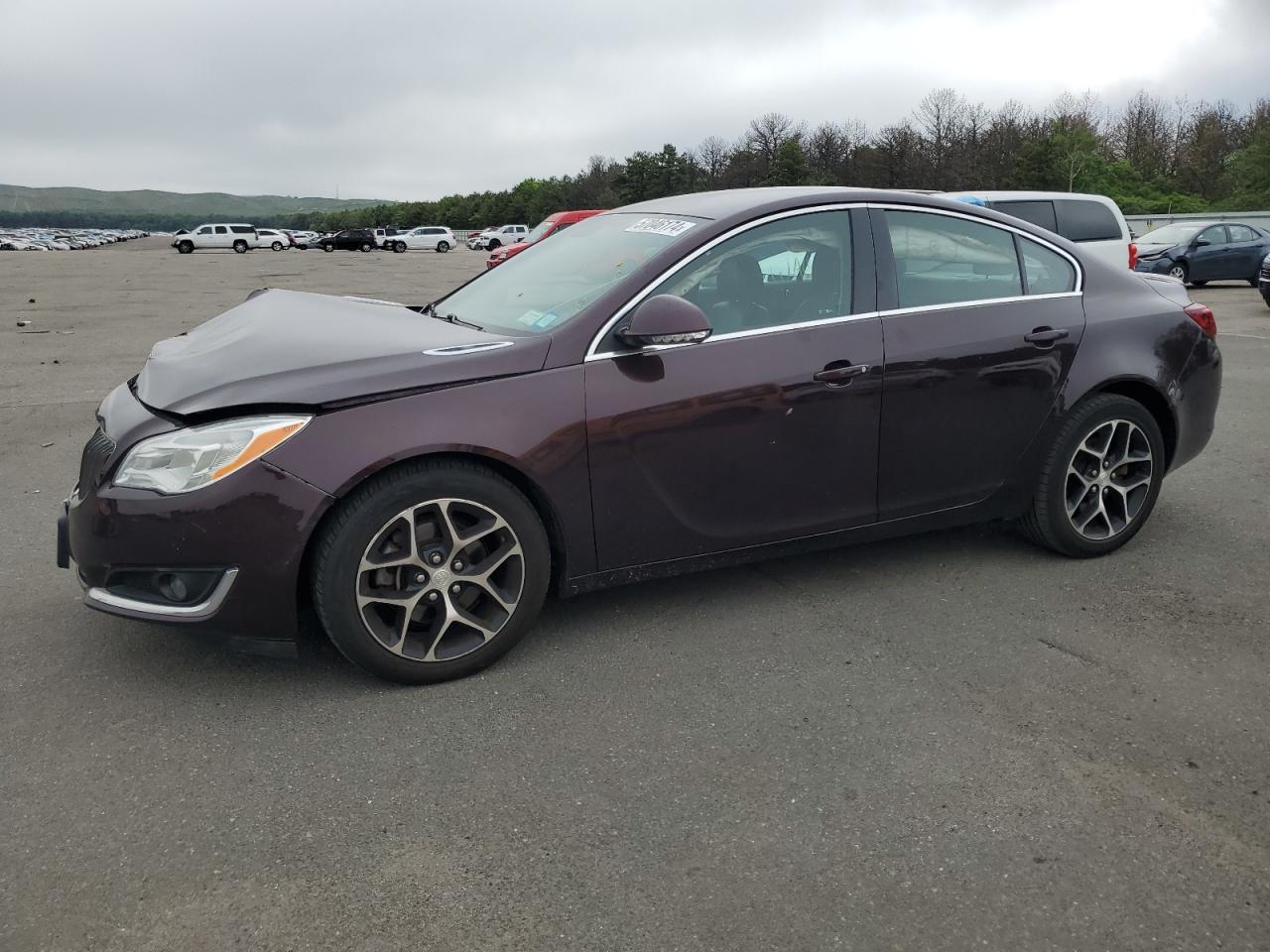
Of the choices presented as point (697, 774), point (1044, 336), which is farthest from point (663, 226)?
point (697, 774)

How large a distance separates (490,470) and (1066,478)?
251cm

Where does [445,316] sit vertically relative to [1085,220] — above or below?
below

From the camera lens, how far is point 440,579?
3.30 m

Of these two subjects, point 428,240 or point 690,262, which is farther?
point 428,240

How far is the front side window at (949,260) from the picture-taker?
13.4 ft

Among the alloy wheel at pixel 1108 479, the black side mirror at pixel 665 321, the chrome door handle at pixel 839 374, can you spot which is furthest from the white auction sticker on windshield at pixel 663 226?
the alloy wheel at pixel 1108 479

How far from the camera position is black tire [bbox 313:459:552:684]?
3.16 m

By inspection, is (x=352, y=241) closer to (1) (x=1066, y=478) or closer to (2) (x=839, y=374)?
(1) (x=1066, y=478)

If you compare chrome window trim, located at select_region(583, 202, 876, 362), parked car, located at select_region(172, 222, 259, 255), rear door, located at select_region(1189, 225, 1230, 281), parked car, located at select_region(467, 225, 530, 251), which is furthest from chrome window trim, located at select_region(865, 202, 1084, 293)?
parked car, located at select_region(467, 225, 530, 251)

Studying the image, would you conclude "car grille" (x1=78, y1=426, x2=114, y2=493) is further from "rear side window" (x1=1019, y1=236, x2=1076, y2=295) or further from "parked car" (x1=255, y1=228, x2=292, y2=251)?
"parked car" (x1=255, y1=228, x2=292, y2=251)

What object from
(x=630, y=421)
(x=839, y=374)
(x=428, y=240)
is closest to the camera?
(x=630, y=421)

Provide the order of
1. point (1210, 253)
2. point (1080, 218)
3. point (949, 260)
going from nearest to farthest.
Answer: point (949, 260)
point (1080, 218)
point (1210, 253)

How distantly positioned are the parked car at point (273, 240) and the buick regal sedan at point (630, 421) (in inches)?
2708

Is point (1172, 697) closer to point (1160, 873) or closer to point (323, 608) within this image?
point (1160, 873)
